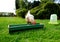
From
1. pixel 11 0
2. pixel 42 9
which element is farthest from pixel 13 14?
pixel 42 9

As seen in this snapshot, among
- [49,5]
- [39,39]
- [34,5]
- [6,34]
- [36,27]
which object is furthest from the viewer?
[34,5]

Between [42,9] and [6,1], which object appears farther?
[6,1]

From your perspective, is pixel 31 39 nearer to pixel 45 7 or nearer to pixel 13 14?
pixel 45 7

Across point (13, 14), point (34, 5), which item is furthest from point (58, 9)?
point (13, 14)

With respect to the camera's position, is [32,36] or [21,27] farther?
[21,27]

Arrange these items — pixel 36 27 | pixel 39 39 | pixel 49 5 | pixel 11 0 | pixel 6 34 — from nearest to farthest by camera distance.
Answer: pixel 39 39 → pixel 6 34 → pixel 36 27 → pixel 49 5 → pixel 11 0

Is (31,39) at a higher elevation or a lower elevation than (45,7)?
lower

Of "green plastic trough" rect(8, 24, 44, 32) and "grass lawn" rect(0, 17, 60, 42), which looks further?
"green plastic trough" rect(8, 24, 44, 32)

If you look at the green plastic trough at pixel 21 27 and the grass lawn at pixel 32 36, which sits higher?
the green plastic trough at pixel 21 27

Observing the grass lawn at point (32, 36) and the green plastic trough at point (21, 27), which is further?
the green plastic trough at point (21, 27)

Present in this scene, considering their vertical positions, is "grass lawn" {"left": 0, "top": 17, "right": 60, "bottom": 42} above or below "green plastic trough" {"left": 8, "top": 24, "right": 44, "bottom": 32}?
below

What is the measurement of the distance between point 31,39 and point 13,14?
33.4 feet

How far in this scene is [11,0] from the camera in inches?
730

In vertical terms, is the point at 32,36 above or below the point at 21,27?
below
